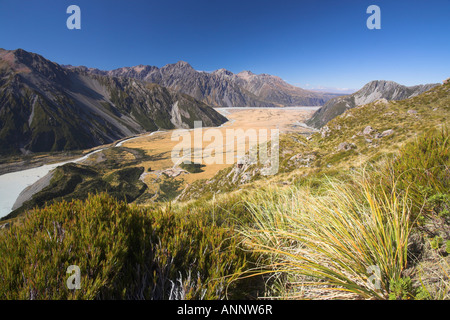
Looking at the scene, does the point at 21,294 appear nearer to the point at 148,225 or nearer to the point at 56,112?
the point at 148,225

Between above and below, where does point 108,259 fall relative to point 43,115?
below

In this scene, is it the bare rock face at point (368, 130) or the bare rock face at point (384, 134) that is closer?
the bare rock face at point (384, 134)

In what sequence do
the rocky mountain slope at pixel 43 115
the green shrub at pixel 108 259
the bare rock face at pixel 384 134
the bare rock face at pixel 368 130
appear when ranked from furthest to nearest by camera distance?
the rocky mountain slope at pixel 43 115, the bare rock face at pixel 368 130, the bare rock face at pixel 384 134, the green shrub at pixel 108 259

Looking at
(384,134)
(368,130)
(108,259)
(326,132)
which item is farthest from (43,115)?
(384,134)

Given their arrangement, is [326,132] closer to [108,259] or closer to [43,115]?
[108,259]

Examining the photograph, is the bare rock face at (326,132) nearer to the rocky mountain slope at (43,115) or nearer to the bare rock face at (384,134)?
the bare rock face at (384,134)

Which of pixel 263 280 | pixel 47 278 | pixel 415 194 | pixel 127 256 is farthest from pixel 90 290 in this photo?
pixel 415 194

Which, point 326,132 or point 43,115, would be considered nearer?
point 326,132

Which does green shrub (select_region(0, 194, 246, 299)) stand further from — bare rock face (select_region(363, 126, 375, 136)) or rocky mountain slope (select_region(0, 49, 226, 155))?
rocky mountain slope (select_region(0, 49, 226, 155))

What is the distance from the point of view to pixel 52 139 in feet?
415

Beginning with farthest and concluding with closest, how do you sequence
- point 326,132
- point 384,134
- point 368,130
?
1. point 326,132
2. point 368,130
3. point 384,134

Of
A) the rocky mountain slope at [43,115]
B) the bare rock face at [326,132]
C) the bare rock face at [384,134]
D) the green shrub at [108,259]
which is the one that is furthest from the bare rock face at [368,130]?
the rocky mountain slope at [43,115]

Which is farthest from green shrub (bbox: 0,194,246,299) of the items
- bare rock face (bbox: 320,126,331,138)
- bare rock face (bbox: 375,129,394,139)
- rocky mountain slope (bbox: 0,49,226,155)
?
rocky mountain slope (bbox: 0,49,226,155)
